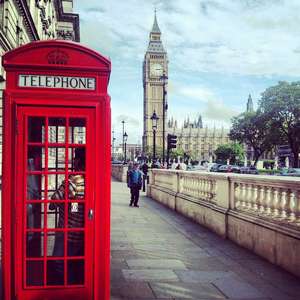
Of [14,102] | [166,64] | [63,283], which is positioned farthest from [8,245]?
[166,64]

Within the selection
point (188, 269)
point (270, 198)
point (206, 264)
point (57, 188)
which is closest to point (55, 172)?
point (57, 188)

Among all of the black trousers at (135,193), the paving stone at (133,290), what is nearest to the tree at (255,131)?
the black trousers at (135,193)

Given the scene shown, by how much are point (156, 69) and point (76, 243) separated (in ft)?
549

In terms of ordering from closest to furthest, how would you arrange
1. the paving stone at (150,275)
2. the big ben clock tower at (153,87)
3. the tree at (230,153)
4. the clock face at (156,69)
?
the paving stone at (150,275)
the tree at (230,153)
the big ben clock tower at (153,87)
the clock face at (156,69)

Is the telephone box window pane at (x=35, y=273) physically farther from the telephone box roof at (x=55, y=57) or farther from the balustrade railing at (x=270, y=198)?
the balustrade railing at (x=270, y=198)

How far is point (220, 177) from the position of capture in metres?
9.95

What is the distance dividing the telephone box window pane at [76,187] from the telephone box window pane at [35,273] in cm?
71

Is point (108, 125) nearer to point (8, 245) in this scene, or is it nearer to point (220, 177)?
point (8, 245)

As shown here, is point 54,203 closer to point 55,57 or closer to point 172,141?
point 55,57

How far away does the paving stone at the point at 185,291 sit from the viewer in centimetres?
547

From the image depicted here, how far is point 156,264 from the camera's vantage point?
23.2 feet

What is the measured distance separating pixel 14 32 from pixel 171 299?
20907 mm

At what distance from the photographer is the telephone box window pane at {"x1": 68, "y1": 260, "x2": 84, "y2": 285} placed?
15.2 ft

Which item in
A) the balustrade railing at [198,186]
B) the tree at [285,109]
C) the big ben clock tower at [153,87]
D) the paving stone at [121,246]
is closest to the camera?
the paving stone at [121,246]
